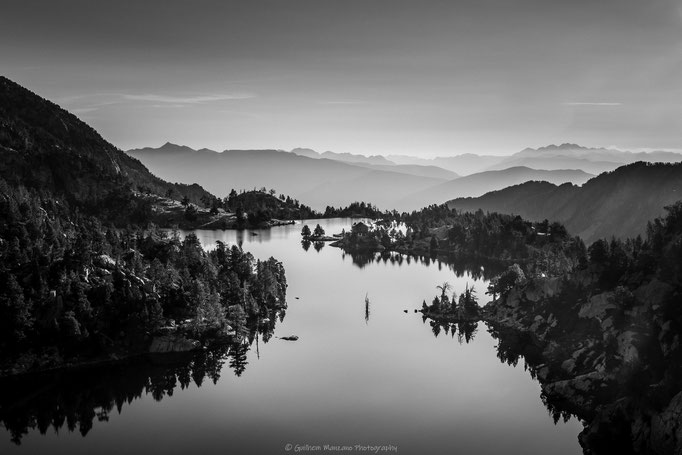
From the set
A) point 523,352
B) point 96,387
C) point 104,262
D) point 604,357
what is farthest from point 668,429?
point 104,262

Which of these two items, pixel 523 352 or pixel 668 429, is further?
pixel 523 352

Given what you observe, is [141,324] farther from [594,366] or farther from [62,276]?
[594,366]

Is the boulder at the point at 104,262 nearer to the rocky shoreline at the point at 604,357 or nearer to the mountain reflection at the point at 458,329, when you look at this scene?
the mountain reflection at the point at 458,329

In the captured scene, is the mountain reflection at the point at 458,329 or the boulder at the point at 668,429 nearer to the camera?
the boulder at the point at 668,429

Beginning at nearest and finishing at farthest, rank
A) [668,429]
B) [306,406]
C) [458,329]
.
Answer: [668,429] → [306,406] → [458,329]

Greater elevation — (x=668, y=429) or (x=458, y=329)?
(x=668, y=429)

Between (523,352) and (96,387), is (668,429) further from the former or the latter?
(96,387)

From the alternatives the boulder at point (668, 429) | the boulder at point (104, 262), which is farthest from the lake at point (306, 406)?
the boulder at point (104, 262)
